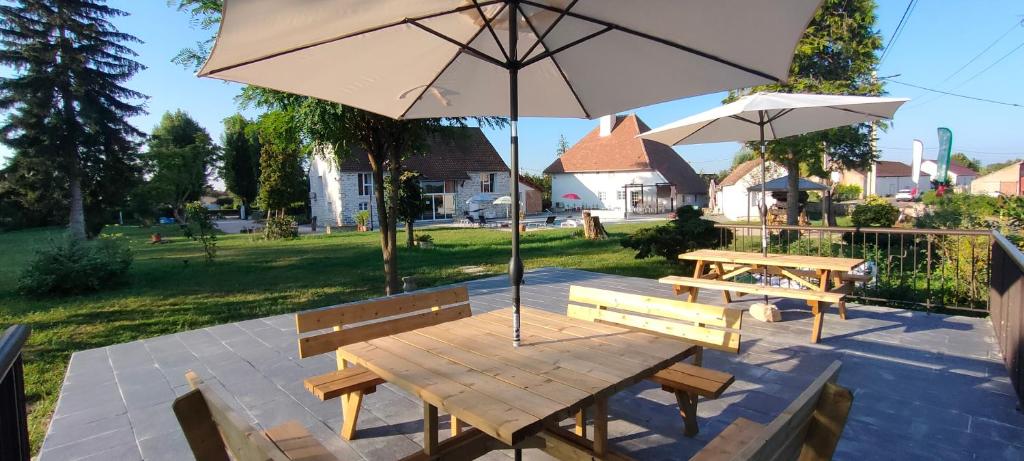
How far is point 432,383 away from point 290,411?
2.01 m

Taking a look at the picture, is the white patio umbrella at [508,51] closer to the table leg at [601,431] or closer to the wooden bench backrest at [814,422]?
the table leg at [601,431]

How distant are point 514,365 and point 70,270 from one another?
38.0ft

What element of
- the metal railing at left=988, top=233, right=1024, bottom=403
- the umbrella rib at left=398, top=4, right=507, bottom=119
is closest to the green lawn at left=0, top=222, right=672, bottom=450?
the umbrella rib at left=398, top=4, right=507, bottom=119

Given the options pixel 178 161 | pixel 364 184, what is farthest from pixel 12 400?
pixel 178 161

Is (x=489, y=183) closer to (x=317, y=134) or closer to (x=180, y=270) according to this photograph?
(x=180, y=270)

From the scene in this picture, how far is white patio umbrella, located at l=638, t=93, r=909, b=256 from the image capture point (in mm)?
4969

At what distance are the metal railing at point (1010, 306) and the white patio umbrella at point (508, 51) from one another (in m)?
2.47

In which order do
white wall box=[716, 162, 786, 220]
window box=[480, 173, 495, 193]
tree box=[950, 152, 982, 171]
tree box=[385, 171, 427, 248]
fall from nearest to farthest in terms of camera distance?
tree box=[385, 171, 427, 248] < white wall box=[716, 162, 786, 220] < window box=[480, 173, 495, 193] < tree box=[950, 152, 982, 171]

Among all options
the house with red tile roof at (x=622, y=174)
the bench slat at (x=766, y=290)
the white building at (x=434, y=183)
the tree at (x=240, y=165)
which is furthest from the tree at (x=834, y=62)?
the tree at (x=240, y=165)

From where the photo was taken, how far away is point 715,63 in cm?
309

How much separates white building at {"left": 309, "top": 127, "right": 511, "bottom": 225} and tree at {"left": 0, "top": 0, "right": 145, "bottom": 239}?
10978mm

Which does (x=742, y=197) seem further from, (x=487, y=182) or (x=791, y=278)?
(x=791, y=278)

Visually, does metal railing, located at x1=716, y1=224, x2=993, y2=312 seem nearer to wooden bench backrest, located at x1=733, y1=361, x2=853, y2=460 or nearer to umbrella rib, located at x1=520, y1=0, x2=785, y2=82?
umbrella rib, located at x1=520, y1=0, x2=785, y2=82

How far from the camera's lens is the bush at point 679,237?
10.1 meters
